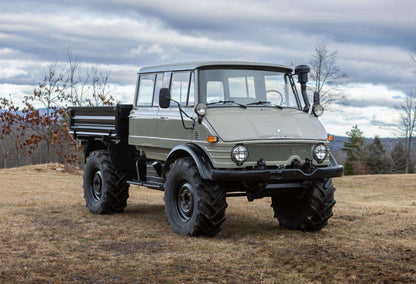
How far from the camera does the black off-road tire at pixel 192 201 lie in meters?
8.24

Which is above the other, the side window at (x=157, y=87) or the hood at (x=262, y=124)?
the side window at (x=157, y=87)

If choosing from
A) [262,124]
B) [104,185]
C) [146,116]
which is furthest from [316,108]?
[104,185]

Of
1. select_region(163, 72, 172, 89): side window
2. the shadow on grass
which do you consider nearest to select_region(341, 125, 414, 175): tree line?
the shadow on grass

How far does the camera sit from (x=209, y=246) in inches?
314

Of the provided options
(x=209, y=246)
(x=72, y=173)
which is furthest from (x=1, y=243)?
(x=72, y=173)

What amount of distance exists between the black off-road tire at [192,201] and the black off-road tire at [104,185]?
93.0 inches

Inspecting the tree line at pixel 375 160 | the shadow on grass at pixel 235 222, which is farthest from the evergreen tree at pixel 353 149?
the shadow on grass at pixel 235 222

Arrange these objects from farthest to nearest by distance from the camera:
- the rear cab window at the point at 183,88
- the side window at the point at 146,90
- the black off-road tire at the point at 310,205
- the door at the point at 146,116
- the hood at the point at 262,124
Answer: the side window at the point at 146,90 < the door at the point at 146,116 < the rear cab window at the point at 183,88 < the black off-road tire at the point at 310,205 < the hood at the point at 262,124

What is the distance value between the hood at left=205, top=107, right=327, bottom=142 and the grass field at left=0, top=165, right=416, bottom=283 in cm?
155

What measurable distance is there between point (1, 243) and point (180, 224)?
2.65m

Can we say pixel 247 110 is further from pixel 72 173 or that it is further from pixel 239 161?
pixel 72 173

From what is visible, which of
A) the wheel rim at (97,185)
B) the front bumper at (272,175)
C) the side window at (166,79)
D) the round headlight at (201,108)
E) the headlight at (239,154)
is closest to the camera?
the front bumper at (272,175)

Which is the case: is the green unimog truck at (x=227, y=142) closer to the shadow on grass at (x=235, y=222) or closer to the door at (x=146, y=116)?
the door at (x=146, y=116)

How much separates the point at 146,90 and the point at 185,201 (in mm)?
2617
